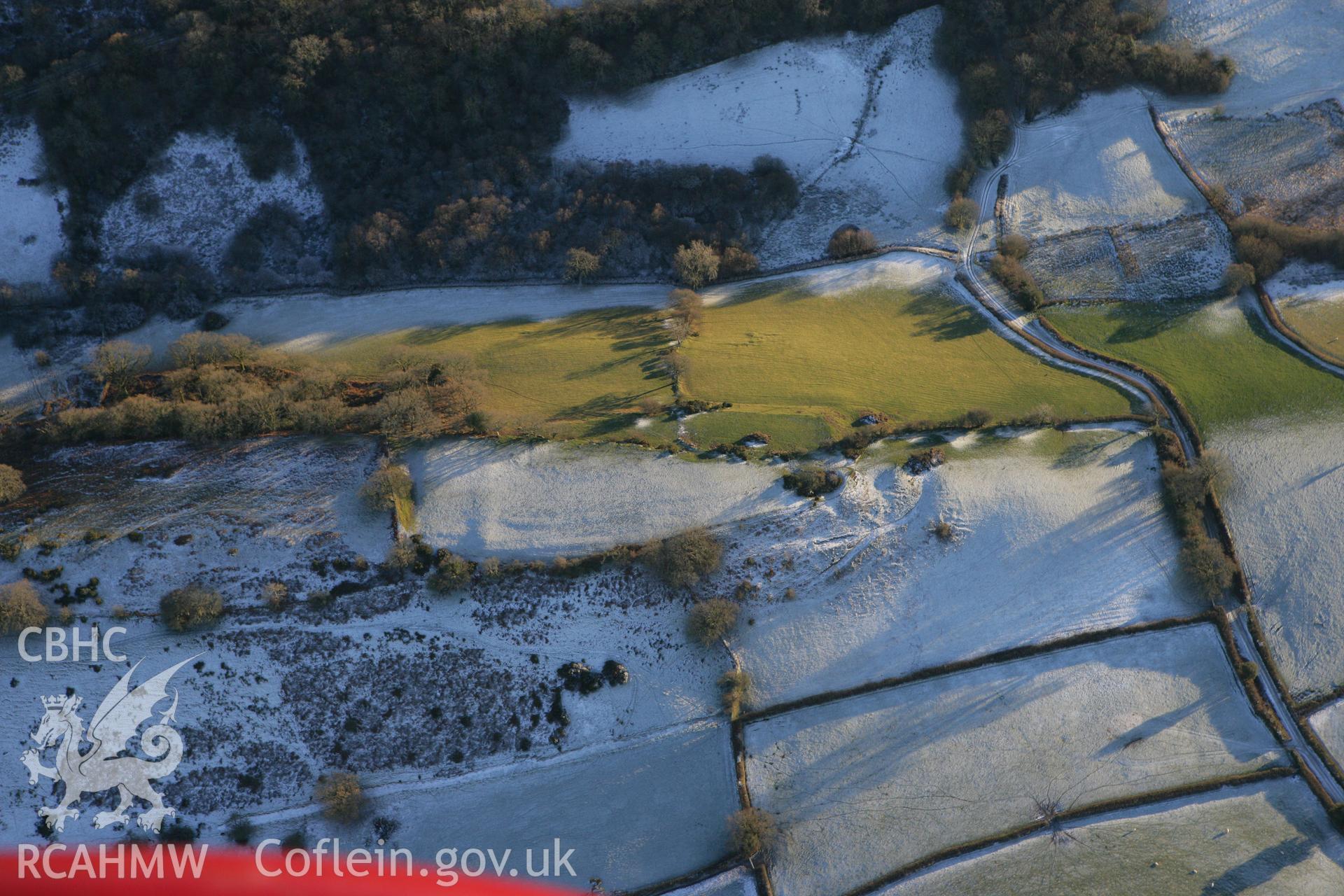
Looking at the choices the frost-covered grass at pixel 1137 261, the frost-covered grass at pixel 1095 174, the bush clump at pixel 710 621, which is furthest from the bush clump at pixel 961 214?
the bush clump at pixel 710 621

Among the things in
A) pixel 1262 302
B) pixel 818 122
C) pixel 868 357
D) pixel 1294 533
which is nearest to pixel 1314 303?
pixel 1262 302

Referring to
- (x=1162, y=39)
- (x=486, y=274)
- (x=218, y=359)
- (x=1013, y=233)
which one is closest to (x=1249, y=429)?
(x=1013, y=233)

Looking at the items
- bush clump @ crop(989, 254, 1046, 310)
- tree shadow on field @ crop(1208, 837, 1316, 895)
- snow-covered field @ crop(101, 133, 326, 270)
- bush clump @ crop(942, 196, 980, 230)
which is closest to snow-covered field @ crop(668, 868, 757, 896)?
tree shadow on field @ crop(1208, 837, 1316, 895)

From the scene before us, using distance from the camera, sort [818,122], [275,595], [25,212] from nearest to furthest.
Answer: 1. [275,595]
2. [25,212]
3. [818,122]

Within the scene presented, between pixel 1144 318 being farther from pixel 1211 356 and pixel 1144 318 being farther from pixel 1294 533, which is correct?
pixel 1294 533

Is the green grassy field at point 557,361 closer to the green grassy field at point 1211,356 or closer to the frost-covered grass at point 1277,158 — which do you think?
the green grassy field at point 1211,356

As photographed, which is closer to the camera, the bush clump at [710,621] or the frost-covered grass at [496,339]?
the bush clump at [710,621]
